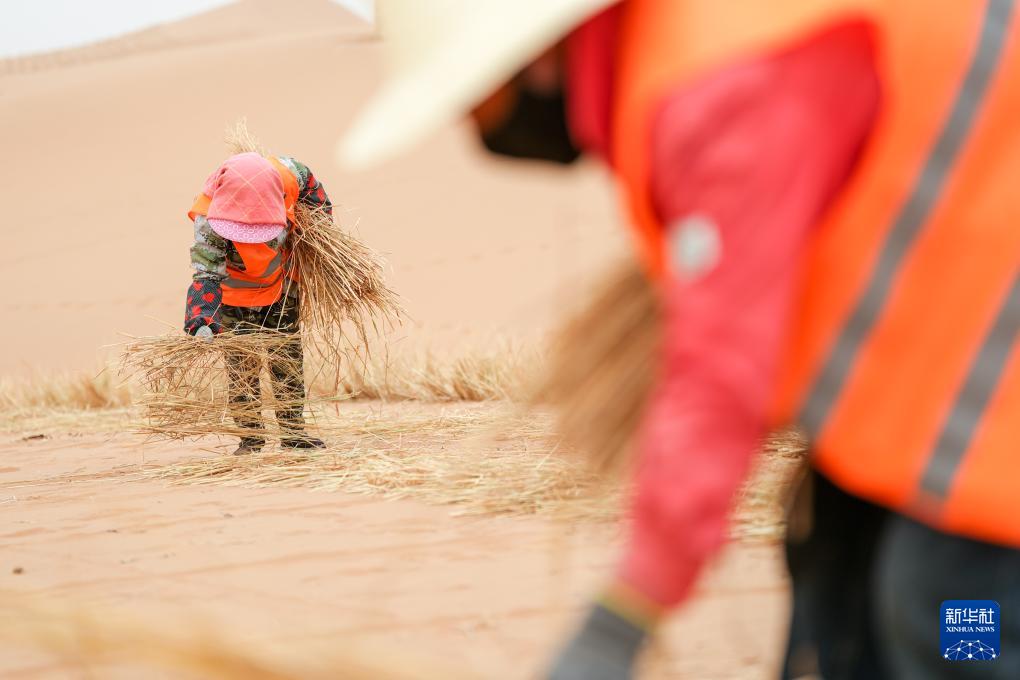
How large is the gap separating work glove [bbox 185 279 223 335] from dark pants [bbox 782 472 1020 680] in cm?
355

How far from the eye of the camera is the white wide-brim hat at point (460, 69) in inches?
33.9

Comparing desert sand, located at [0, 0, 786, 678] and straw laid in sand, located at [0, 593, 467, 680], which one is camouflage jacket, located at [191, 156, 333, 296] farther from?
straw laid in sand, located at [0, 593, 467, 680]

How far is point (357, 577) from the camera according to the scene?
2.49m

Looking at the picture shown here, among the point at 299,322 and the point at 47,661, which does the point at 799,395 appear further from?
the point at 299,322

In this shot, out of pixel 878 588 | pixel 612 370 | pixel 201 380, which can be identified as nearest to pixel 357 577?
pixel 612 370

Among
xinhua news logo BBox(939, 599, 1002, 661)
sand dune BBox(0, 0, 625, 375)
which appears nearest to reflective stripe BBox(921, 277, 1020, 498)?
xinhua news logo BBox(939, 599, 1002, 661)

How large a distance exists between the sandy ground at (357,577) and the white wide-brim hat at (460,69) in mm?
939

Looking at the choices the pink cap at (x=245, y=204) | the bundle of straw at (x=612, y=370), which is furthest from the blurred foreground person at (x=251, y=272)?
the bundle of straw at (x=612, y=370)

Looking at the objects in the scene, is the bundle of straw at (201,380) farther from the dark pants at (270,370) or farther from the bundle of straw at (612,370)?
the bundle of straw at (612,370)

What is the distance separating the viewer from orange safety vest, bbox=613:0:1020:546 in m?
0.89

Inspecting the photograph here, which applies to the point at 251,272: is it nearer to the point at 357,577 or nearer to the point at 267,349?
the point at 267,349

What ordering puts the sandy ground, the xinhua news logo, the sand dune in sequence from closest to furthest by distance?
the xinhua news logo, the sandy ground, the sand dune

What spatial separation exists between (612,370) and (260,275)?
3500mm

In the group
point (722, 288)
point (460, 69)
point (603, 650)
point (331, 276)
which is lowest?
point (603, 650)
